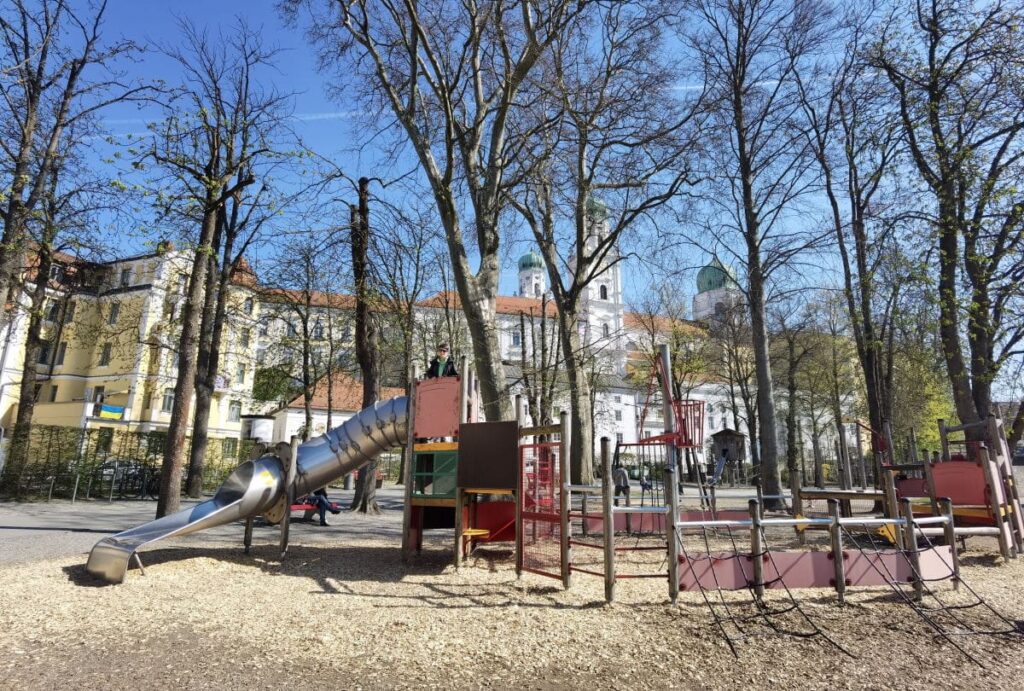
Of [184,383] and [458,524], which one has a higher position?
[184,383]

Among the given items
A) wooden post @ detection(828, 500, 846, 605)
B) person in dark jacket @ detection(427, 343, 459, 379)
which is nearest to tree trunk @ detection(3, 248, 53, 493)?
person in dark jacket @ detection(427, 343, 459, 379)

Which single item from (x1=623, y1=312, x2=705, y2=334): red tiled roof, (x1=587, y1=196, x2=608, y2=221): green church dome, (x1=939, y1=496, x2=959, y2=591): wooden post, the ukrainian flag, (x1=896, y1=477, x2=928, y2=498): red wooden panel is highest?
(x1=623, y1=312, x2=705, y2=334): red tiled roof

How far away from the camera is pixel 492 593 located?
22.6 ft

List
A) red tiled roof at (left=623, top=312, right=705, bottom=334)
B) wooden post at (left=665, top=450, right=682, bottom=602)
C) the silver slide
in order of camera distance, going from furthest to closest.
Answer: red tiled roof at (left=623, top=312, right=705, bottom=334)
the silver slide
wooden post at (left=665, top=450, right=682, bottom=602)

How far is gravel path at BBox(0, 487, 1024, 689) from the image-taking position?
4.46 meters

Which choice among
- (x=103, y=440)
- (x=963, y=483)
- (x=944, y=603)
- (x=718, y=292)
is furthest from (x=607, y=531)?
(x=718, y=292)

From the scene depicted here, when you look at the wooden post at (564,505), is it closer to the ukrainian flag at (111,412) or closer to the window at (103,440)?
the window at (103,440)

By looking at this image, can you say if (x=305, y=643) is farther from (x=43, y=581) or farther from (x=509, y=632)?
(x=43, y=581)

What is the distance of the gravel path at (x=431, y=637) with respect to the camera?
4.46 meters

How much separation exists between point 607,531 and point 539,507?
2748mm

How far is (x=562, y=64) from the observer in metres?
13.5

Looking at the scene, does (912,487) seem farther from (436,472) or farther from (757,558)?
(436,472)

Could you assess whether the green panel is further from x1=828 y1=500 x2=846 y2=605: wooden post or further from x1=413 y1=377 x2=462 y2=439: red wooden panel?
x1=828 y1=500 x2=846 y2=605: wooden post

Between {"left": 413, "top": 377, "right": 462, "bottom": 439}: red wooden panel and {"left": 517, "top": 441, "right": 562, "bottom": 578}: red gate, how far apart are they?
1.21 metres
